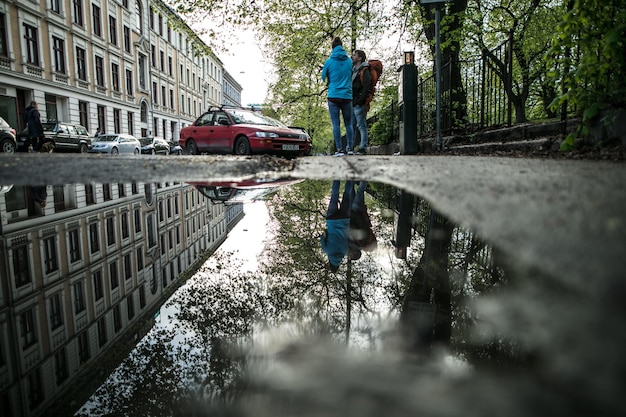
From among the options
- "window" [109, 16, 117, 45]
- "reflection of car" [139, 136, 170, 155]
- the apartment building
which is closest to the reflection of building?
the apartment building

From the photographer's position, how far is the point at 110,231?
7.29ft

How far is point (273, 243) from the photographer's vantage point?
6.35 ft

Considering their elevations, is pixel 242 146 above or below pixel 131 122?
below

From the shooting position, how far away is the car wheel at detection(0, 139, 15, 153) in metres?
14.4

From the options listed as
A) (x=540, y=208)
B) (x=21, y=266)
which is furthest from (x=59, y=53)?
(x=540, y=208)

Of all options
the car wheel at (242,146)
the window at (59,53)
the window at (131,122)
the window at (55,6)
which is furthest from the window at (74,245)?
the window at (131,122)

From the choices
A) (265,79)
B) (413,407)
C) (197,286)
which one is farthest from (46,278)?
(265,79)

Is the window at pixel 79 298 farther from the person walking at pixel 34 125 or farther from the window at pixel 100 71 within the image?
the window at pixel 100 71

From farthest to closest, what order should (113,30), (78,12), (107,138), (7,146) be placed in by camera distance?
(113,30) → (78,12) → (107,138) → (7,146)

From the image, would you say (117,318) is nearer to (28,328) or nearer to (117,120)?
(28,328)

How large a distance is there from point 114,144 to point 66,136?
3.37 m

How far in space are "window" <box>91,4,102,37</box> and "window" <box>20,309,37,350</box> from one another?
111ft

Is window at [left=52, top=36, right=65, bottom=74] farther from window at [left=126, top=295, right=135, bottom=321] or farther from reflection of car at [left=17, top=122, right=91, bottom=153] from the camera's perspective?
window at [left=126, top=295, right=135, bottom=321]

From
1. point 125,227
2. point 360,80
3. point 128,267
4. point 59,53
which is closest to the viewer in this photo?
point 128,267
